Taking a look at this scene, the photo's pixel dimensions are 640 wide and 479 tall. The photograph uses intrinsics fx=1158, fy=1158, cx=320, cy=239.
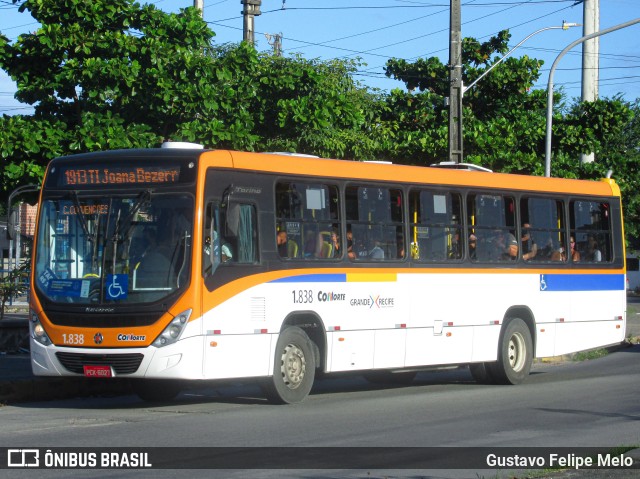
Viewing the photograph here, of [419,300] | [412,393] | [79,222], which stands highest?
[79,222]

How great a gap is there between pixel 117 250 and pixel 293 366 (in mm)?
2731

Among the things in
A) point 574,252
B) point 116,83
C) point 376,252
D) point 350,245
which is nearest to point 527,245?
point 574,252

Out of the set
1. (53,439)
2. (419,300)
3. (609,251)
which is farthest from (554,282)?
(53,439)

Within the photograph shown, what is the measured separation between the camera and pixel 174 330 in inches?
514


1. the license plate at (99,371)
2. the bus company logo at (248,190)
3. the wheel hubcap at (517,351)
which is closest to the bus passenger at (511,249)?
the wheel hubcap at (517,351)

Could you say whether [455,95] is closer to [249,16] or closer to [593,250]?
[593,250]

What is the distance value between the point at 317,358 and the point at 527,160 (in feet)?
51.9

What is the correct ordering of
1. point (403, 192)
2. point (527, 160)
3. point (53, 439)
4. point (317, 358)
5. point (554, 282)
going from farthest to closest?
point (527, 160)
point (554, 282)
point (403, 192)
point (317, 358)
point (53, 439)

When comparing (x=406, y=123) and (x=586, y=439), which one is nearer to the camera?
(x=586, y=439)

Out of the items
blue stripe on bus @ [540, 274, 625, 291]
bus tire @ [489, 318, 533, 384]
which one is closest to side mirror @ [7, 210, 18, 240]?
bus tire @ [489, 318, 533, 384]

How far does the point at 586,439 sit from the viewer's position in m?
11.0

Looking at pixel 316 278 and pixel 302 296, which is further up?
pixel 316 278

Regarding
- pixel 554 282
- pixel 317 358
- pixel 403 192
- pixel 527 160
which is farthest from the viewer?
pixel 527 160

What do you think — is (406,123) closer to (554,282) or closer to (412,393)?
(554,282)
